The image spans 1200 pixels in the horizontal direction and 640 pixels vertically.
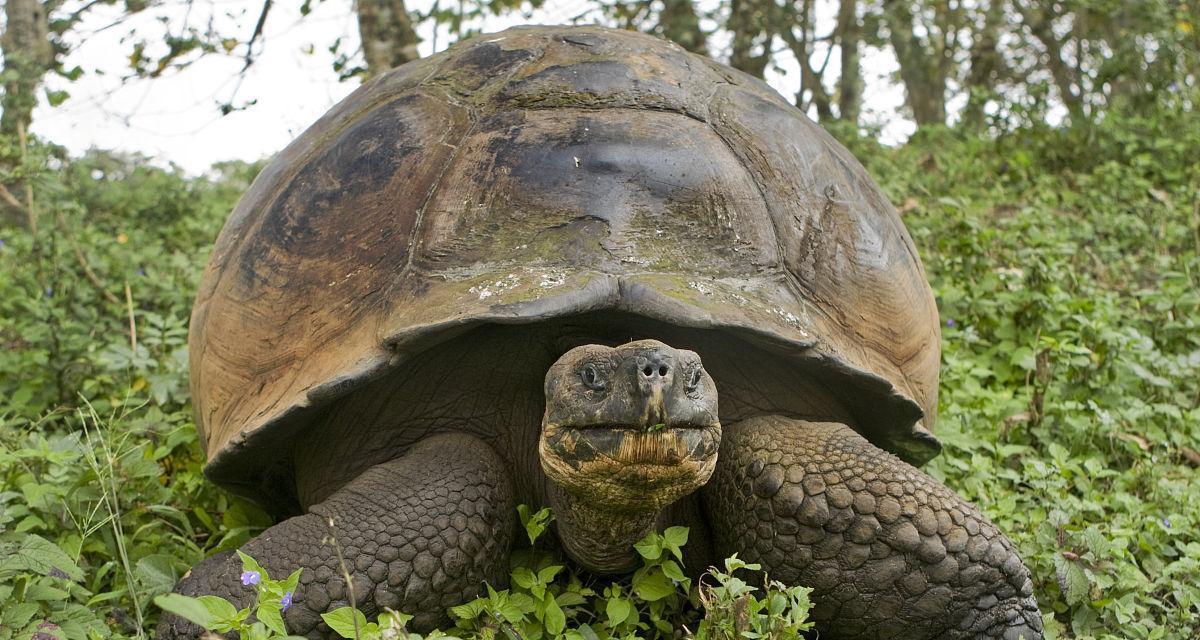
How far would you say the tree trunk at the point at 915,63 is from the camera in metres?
9.88

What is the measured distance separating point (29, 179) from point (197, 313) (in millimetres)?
1644

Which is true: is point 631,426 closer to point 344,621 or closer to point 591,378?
point 591,378

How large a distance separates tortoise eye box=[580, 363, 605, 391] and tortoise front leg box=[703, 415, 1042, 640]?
→ 54cm

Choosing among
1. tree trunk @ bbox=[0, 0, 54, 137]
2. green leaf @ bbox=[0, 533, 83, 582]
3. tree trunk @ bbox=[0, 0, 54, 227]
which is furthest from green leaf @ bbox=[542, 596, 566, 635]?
tree trunk @ bbox=[0, 0, 54, 137]

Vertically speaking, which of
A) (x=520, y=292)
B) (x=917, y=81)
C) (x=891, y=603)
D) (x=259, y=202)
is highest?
(x=917, y=81)

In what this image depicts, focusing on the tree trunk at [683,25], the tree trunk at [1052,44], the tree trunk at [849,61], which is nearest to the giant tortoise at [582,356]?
the tree trunk at [683,25]

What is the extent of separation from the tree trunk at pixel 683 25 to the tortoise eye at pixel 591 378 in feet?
16.8

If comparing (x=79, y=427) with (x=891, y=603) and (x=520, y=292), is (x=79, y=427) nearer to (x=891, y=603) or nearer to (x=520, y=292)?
(x=520, y=292)

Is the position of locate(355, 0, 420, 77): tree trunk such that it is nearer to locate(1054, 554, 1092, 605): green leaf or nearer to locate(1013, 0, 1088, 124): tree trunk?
locate(1054, 554, 1092, 605): green leaf

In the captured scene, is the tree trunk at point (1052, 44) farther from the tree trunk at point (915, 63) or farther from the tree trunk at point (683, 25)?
the tree trunk at point (683, 25)

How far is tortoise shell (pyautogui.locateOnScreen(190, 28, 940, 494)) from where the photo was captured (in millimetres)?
2551

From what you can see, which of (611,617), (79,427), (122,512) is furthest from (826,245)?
(79,427)

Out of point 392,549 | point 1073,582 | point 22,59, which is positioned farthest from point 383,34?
point 1073,582

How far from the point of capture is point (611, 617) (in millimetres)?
2428
